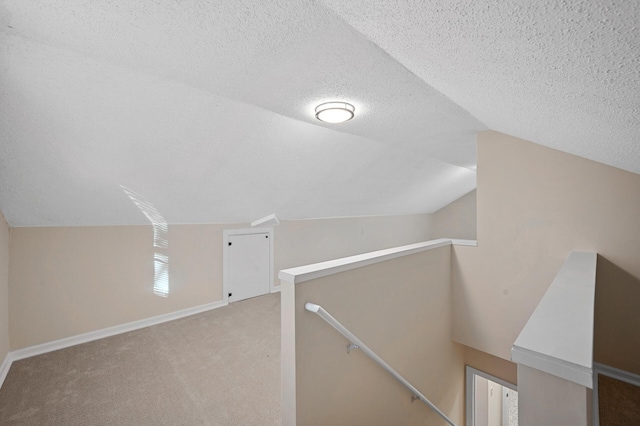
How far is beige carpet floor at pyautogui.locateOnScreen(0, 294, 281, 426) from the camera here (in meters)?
2.06

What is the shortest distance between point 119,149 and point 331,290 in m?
2.00

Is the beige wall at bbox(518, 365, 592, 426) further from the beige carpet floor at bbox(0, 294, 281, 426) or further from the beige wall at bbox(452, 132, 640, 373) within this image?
the beige wall at bbox(452, 132, 640, 373)

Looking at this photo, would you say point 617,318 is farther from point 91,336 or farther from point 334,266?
point 91,336

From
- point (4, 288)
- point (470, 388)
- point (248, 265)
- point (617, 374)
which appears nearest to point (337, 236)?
point (248, 265)

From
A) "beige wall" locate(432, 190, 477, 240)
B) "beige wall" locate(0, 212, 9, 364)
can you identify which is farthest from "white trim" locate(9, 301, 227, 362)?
"beige wall" locate(432, 190, 477, 240)

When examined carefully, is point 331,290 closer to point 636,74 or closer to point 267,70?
point 267,70

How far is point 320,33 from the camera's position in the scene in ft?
4.33

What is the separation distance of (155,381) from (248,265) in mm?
2095

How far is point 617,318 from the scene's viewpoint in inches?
98.7

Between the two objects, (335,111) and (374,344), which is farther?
(374,344)

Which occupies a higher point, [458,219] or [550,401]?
[458,219]

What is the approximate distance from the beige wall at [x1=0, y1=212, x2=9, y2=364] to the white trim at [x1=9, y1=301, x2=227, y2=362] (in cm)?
17

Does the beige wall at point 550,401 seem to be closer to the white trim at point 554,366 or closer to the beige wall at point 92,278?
the white trim at point 554,366

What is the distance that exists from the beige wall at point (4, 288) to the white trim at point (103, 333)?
0.54 ft
